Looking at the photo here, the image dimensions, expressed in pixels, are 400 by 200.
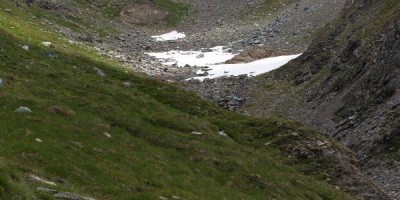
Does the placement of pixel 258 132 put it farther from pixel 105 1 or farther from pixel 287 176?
pixel 105 1

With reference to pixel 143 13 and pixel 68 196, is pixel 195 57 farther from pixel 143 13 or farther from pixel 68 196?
pixel 68 196

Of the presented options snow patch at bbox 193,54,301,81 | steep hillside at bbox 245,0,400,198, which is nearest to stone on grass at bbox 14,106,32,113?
steep hillside at bbox 245,0,400,198

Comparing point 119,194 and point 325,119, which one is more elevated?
point 119,194

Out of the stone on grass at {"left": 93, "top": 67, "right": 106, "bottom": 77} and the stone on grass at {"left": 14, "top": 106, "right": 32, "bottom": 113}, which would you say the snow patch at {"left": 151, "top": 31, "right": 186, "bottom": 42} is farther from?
the stone on grass at {"left": 14, "top": 106, "right": 32, "bottom": 113}

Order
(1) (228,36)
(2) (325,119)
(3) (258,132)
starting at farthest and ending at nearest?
(1) (228,36) → (2) (325,119) → (3) (258,132)

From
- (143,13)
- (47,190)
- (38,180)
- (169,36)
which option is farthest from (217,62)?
(47,190)

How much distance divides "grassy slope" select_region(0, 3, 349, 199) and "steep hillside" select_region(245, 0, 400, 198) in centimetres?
761

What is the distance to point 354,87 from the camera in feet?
176

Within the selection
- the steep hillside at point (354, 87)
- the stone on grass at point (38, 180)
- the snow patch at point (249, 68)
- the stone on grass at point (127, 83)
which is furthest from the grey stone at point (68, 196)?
the snow patch at point (249, 68)

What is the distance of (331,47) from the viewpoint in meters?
71.6

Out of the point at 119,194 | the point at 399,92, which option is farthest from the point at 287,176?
A: the point at 399,92

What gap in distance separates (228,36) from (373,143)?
68.8m

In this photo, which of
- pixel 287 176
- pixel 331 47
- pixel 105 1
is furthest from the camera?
pixel 105 1

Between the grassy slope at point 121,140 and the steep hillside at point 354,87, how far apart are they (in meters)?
7.61
